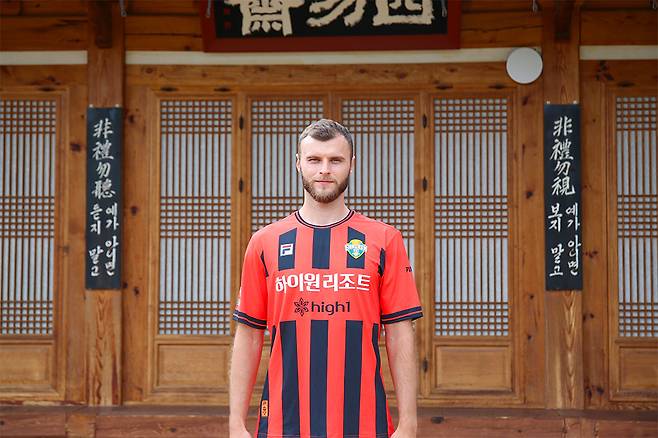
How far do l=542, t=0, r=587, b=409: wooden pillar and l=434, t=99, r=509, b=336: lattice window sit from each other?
36 cm

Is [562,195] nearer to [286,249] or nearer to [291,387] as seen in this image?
[286,249]

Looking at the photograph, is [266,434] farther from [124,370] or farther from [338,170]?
[124,370]

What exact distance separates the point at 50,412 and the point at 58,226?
4.54 feet

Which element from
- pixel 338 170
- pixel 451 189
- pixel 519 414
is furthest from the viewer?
pixel 451 189

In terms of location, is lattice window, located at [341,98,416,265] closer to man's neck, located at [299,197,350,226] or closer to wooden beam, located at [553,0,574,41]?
wooden beam, located at [553,0,574,41]

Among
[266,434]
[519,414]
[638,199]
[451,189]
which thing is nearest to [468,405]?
[519,414]

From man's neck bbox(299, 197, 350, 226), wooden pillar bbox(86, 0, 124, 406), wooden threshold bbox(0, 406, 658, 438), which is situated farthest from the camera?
wooden pillar bbox(86, 0, 124, 406)

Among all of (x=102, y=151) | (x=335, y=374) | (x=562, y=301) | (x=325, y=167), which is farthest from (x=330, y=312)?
(x=102, y=151)

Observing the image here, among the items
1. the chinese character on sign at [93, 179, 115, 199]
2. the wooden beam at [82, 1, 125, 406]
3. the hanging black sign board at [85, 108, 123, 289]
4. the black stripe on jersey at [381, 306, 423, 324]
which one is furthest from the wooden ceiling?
the black stripe on jersey at [381, 306, 423, 324]

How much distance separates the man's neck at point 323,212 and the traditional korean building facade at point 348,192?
3.40m

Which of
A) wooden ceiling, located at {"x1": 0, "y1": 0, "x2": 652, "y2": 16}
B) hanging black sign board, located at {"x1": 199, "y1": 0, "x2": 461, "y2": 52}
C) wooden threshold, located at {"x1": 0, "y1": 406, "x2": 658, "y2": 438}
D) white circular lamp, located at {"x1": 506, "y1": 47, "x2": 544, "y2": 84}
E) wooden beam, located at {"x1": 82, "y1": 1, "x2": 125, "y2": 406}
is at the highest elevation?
wooden ceiling, located at {"x1": 0, "y1": 0, "x2": 652, "y2": 16}

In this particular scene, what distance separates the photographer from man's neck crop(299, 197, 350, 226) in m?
2.77

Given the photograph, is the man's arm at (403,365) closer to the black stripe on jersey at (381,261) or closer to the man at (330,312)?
the man at (330,312)

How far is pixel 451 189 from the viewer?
616 cm
